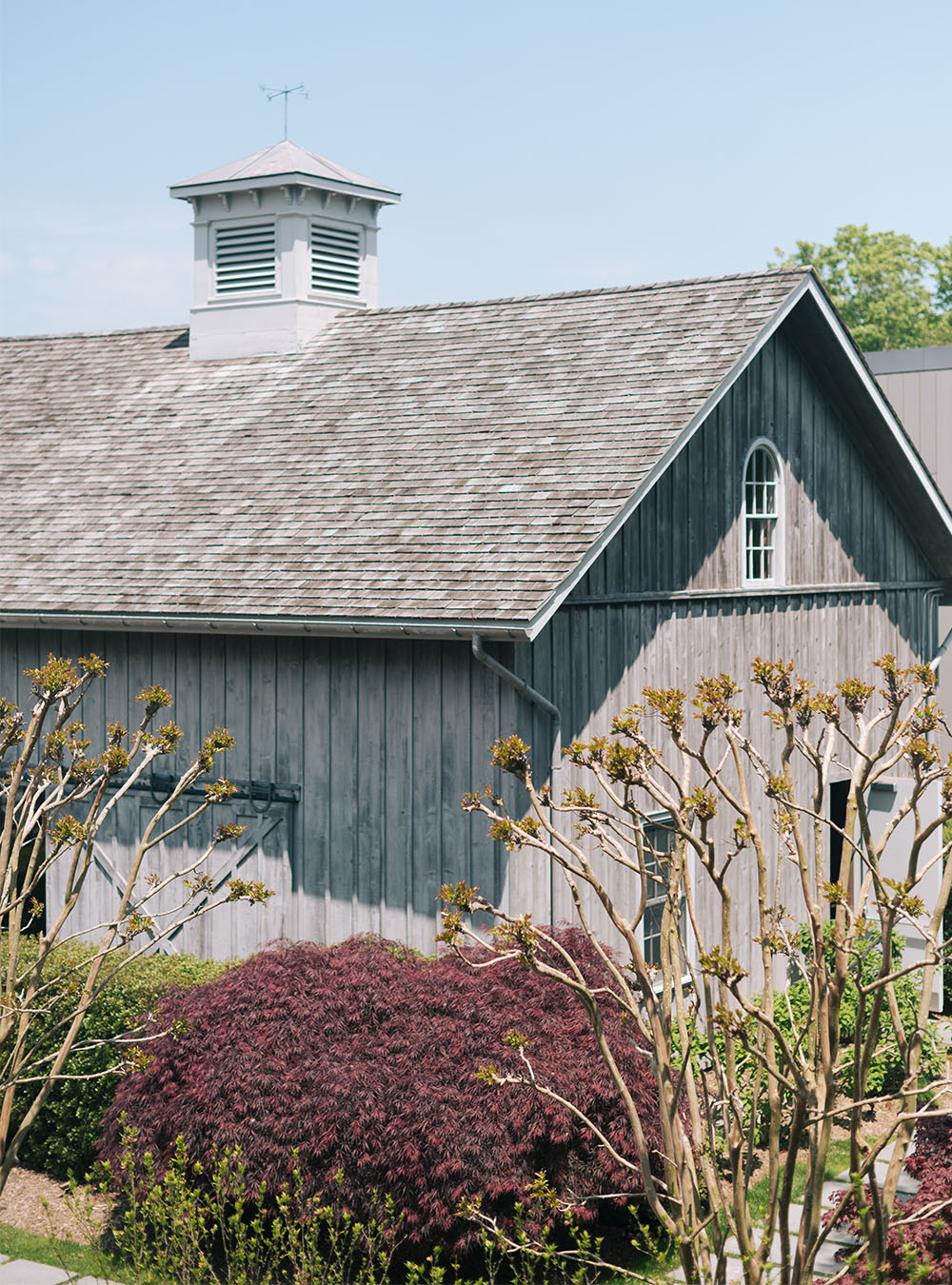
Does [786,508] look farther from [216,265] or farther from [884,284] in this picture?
[884,284]

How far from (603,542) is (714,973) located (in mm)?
6108

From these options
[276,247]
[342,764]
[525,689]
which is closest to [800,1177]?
[525,689]

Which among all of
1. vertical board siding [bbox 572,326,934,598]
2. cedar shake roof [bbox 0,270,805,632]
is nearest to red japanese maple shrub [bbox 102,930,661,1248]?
cedar shake roof [bbox 0,270,805,632]

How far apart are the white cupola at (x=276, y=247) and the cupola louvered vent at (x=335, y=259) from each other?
1 cm

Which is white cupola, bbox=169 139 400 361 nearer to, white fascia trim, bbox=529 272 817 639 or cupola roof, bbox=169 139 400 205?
cupola roof, bbox=169 139 400 205

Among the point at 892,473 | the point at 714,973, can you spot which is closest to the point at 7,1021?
the point at 714,973

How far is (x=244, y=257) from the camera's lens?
60.8 feet

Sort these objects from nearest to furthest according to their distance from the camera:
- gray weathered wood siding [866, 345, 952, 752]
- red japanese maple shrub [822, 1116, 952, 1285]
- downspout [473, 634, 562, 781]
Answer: red japanese maple shrub [822, 1116, 952, 1285] < downspout [473, 634, 562, 781] < gray weathered wood siding [866, 345, 952, 752]

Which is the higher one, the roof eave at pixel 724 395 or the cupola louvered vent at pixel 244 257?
the cupola louvered vent at pixel 244 257

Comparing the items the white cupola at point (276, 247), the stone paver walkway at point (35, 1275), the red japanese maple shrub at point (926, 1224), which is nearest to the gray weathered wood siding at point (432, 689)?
the red japanese maple shrub at point (926, 1224)

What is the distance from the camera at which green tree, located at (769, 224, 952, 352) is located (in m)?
64.4

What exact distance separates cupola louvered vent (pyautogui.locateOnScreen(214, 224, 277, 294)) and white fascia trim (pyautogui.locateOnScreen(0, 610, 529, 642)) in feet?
19.7

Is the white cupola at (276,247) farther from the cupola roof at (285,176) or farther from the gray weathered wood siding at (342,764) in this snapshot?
the gray weathered wood siding at (342,764)

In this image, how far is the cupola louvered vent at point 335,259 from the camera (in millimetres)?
18236
